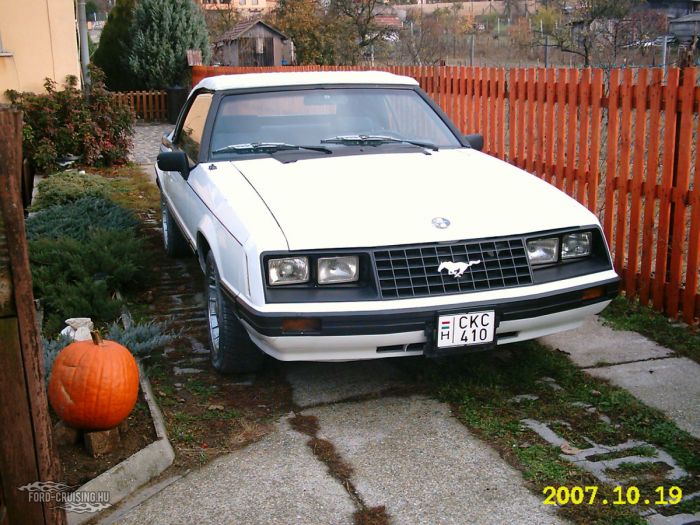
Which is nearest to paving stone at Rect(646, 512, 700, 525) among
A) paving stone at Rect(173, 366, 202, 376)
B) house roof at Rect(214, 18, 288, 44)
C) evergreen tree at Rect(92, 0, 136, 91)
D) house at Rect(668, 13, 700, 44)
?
paving stone at Rect(173, 366, 202, 376)

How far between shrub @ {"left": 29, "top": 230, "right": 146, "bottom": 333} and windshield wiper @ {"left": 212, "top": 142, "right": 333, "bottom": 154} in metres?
1.43

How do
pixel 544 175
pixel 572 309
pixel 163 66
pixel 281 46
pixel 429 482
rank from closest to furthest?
1. pixel 429 482
2. pixel 572 309
3. pixel 544 175
4. pixel 163 66
5. pixel 281 46

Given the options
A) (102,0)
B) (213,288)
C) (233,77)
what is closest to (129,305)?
(213,288)

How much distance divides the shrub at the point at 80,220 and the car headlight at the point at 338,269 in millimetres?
3616

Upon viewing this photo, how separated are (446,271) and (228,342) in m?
1.39

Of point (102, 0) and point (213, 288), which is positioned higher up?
point (102, 0)

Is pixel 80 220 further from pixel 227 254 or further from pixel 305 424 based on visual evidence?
pixel 305 424

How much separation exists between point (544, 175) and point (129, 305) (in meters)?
3.77

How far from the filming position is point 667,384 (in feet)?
15.4

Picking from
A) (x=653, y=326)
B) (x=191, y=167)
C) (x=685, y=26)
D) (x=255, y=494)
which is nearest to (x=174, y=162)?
(x=191, y=167)

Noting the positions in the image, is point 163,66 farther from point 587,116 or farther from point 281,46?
point 587,116

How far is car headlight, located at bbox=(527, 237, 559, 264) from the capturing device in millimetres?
4406

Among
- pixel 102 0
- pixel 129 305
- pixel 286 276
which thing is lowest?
pixel 129 305

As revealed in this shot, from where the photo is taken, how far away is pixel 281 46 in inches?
1256
